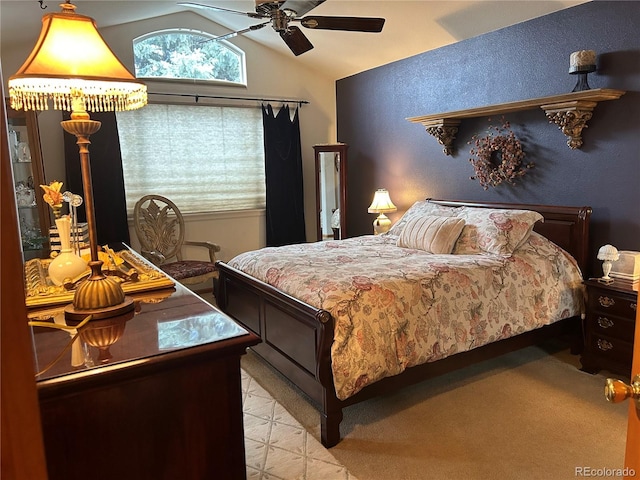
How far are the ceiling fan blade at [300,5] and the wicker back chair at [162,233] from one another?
2.50 metres

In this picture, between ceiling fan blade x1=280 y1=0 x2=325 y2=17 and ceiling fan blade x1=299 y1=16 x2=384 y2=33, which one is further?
ceiling fan blade x1=299 y1=16 x2=384 y2=33

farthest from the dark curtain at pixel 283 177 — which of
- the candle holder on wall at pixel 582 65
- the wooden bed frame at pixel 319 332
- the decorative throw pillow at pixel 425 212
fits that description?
the candle holder on wall at pixel 582 65

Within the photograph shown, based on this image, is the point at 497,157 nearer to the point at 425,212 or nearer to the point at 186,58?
the point at 425,212

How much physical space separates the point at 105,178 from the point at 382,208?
9.19 ft

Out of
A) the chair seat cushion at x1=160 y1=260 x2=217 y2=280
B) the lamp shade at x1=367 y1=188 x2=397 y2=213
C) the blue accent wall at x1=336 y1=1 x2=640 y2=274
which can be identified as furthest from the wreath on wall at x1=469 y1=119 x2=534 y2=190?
the chair seat cushion at x1=160 y1=260 x2=217 y2=280

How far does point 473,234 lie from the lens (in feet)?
11.2

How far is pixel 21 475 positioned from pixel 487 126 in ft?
13.4

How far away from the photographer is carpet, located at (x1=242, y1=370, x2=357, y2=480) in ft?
7.02

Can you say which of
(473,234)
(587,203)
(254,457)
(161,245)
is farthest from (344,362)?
(161,245)

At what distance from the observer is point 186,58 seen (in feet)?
16.4

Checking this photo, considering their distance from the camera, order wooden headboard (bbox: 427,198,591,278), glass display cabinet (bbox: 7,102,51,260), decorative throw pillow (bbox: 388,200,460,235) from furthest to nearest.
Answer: decorative throw pillow (bbox: 388,200,460,235), glass display cabinet (bbox: 7,102,51,260), wooden headboard (bbox: 427,198,591,278)

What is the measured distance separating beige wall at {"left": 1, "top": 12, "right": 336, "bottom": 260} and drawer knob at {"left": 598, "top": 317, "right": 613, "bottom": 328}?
3.60m

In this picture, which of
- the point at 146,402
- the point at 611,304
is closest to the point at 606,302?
the point at 611,304

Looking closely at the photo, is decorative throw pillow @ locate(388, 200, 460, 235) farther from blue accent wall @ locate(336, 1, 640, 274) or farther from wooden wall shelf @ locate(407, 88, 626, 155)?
wooden wall shelf @ locate(407, 88, 626, 155)
